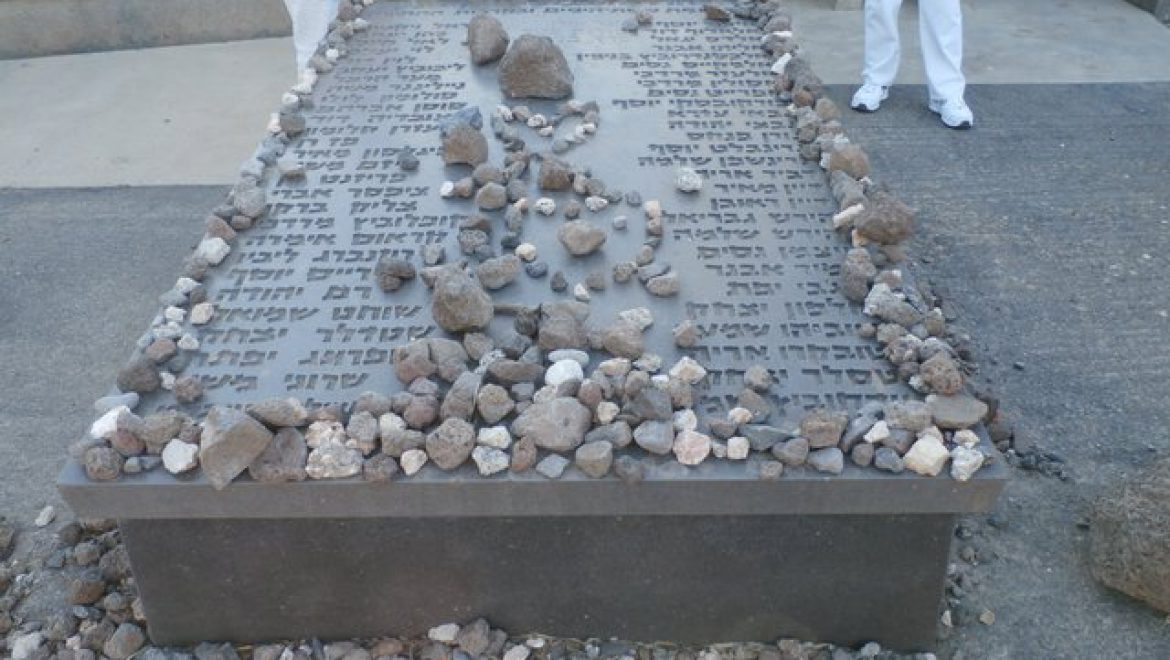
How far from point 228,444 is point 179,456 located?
12 centimetres

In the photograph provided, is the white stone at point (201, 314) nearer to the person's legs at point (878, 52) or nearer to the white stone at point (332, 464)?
the white stone at point (332, 464)

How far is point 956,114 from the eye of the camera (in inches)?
201

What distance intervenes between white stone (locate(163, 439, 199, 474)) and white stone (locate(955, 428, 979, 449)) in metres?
1.50

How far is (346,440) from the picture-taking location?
2090mm

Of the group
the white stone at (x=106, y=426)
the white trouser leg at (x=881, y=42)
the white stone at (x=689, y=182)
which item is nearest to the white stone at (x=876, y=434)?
the white stone at (x=689, y=182)

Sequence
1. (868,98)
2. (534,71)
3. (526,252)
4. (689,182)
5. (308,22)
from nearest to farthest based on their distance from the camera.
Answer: (526,252)
(689,182)
(534,71)
(308,22)
(868,98)

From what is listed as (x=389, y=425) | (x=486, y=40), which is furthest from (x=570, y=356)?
(x=486, y=40)

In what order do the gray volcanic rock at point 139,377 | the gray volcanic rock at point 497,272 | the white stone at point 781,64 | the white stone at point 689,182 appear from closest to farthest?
the gray volcanic rock at point 139,377 → the gray volcanic rock at point 497,272 → the white stone at point 689,182 → the white stone at point 781,64

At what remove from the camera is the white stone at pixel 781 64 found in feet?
12.0

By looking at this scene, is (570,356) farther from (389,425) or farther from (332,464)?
(332,464)

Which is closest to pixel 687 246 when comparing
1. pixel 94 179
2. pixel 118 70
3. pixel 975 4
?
pixel 94 179

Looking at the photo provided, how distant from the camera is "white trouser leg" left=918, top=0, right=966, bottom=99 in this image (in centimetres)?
521

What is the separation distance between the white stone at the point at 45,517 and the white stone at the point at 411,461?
1.35m

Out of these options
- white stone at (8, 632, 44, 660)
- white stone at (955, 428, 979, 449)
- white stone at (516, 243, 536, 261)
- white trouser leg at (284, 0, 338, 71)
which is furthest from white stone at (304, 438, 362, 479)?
white trouser leg at (284, 0, 338, 71)
